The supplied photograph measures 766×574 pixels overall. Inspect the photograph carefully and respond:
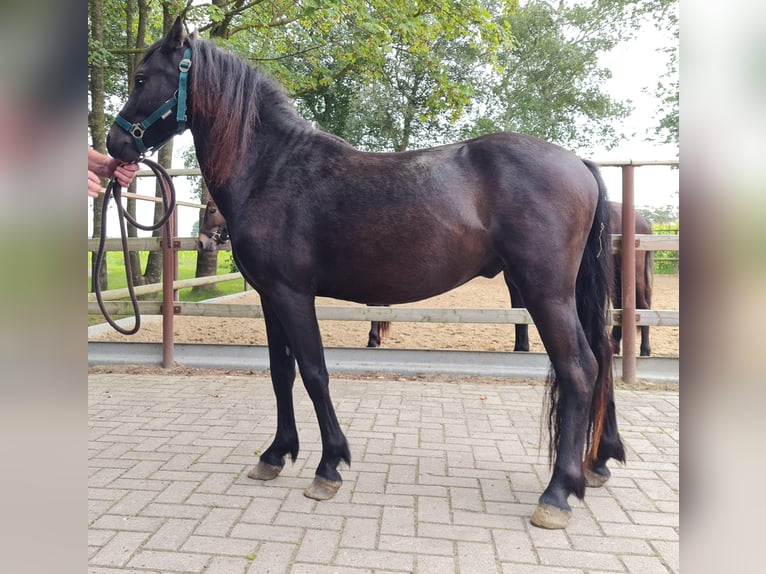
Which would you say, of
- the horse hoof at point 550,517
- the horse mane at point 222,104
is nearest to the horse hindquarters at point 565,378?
the horse hoof at point 550,517

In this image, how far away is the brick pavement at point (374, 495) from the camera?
6.49ft

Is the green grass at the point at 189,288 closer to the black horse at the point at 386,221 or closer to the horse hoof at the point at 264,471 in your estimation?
the black horse at the point at 386,221

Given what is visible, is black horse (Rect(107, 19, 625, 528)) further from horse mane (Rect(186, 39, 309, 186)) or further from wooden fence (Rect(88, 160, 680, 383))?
wooden fence (Rect(88, 160, 680, 383))

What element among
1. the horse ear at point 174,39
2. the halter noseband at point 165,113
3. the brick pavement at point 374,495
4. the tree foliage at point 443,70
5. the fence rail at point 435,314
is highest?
the tree foliage at point 443,70

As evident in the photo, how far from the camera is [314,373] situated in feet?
8.39

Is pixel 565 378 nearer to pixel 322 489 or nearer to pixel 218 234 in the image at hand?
pixel 322 489

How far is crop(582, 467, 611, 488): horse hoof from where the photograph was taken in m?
2.66

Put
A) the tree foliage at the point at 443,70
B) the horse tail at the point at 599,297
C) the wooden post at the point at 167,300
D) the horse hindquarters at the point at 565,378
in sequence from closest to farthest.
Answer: the horse hindquarters at the point at 565,378
the horse tail at the point at 599,297
the wooden post at the point at 167,300
the tree foliage at the point at 443,70

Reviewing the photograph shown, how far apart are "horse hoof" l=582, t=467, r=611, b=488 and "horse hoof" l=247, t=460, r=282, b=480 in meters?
1.67

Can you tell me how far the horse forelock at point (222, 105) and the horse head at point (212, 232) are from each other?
2.39 metres
